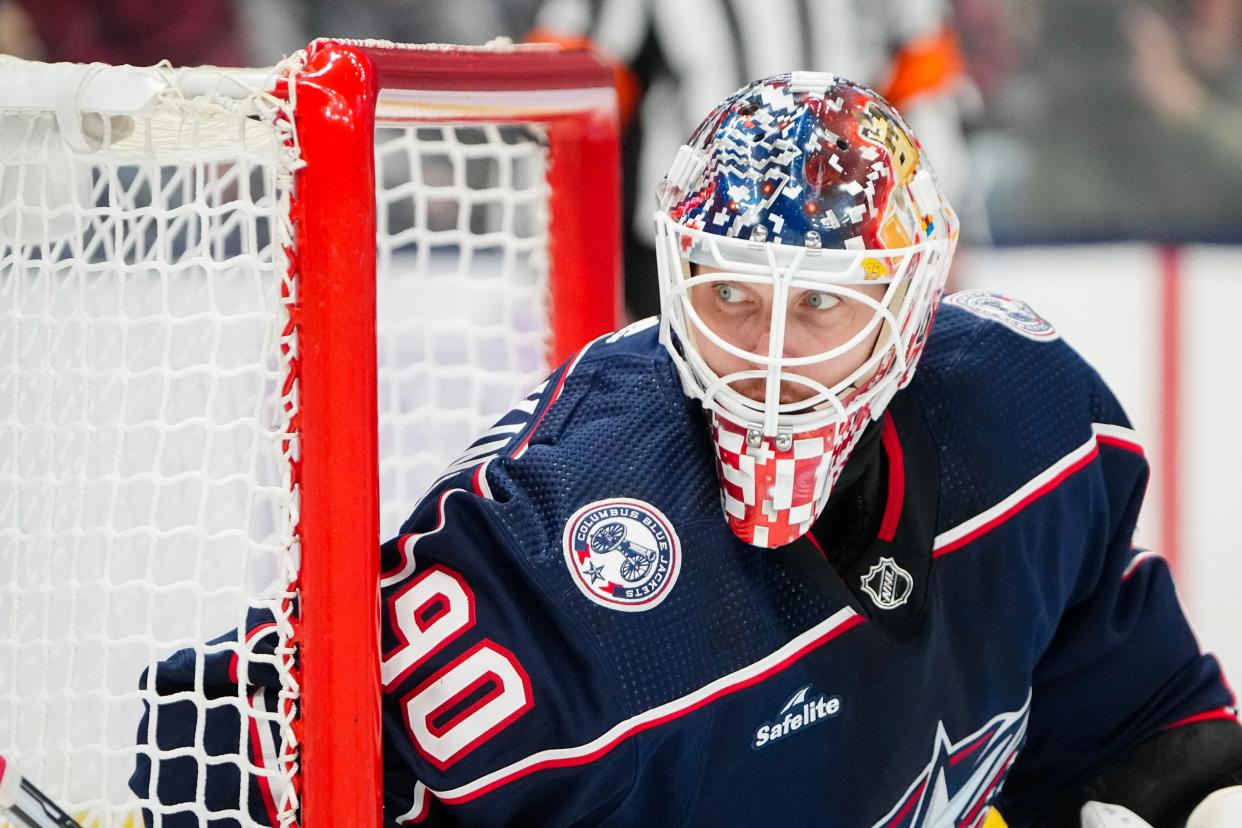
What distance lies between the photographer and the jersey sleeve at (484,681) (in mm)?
1103

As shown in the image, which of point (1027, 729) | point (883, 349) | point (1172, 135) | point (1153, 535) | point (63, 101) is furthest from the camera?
point (1172, 135)

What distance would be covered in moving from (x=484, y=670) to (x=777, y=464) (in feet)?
0.79

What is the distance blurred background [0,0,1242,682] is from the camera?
2.87 m

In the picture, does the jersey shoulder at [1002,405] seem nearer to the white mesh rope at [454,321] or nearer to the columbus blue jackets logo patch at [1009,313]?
the columbus blue jackets logo patch at [1009,313]

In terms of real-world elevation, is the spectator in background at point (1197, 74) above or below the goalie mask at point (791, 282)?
above

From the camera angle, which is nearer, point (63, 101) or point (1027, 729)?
point (63, 101)

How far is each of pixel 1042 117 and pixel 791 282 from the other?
112 inches

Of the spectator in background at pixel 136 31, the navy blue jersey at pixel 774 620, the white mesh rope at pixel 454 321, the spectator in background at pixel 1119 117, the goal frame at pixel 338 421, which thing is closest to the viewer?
the goal frame at pixel 338 421

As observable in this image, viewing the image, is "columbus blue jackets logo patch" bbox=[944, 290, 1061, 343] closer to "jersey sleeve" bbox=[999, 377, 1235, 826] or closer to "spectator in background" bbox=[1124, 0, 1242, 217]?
"jersey sleeve" bbox=[999, 377, 1235, 826]

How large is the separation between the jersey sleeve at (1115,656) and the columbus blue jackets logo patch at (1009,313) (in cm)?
7

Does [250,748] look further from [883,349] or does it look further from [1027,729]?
[1027,729]

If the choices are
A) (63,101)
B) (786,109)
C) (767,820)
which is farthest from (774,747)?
(63,101)

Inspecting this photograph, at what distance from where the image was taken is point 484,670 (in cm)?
110

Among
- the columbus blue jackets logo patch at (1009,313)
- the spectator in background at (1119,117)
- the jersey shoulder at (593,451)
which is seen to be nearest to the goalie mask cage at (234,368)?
the jersey shoulder at (593,451)
